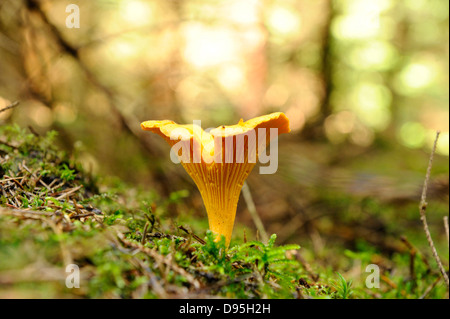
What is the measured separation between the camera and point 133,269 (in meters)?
1.19

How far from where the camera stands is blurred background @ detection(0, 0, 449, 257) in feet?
13.2

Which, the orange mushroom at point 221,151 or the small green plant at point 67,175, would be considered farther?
the small green plant at point 67,175

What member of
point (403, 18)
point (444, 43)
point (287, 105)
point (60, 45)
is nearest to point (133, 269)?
point (60, 45)

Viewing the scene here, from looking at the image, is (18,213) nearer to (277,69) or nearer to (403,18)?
(277,69)

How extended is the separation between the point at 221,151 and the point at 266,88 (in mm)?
7695

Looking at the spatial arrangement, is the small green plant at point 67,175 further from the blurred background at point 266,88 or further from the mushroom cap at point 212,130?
the mushroom cap at point 212,130

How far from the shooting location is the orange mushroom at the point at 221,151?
1470 millimetres

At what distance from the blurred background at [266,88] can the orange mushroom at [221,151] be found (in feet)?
3.48

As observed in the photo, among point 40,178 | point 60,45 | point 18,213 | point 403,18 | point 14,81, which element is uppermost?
point 403,18

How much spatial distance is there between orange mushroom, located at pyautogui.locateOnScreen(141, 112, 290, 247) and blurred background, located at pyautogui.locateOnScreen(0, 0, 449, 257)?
41.7 inches

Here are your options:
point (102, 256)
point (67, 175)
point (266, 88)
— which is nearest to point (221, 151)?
point (102, 256)

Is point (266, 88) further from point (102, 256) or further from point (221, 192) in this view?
point (102, 256)

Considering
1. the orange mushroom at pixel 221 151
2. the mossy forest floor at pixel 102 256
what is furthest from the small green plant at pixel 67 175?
the orange mushroom at pixel 221 151
